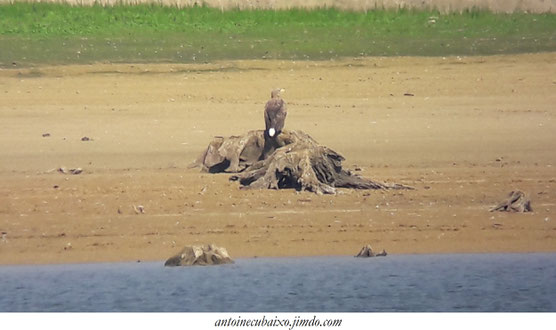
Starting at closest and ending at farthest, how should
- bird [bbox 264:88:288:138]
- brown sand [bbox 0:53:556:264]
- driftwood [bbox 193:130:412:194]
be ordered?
brown sand [bbox 0:53:556:264] < driftwood [bbox 193:130:412:194] < bird [bbox 264:88:288:138]

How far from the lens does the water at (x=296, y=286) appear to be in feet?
34.4

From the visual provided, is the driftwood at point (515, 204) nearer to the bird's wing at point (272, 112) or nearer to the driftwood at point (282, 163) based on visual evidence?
the driftwood at point (282, 163)

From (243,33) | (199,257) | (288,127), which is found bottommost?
(199,257)

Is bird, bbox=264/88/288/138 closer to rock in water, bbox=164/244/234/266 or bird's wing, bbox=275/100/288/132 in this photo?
bird's wing, bbox=275/100/288/132

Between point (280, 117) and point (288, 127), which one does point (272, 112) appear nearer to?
point (280, 117)

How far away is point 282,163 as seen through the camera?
12141 mm

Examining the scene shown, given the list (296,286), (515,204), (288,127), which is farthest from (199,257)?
(288,127)

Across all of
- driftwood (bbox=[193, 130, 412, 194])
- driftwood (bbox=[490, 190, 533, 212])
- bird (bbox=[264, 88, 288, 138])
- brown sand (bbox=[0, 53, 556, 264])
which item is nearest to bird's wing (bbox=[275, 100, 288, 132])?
bird (bbox=[264, 88, 288, 138])

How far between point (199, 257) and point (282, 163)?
5.45ft

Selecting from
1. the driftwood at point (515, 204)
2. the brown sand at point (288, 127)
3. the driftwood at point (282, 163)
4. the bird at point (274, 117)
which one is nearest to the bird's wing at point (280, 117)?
the bird at point (274, 117)

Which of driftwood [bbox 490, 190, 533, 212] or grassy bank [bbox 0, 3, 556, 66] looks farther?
grassy bank [bbox 0, 3, 556, 66]

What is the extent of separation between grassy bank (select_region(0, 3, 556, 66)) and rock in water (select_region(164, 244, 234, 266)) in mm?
7427

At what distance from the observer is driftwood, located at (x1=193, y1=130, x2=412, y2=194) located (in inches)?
476

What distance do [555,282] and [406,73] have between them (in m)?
6.47
